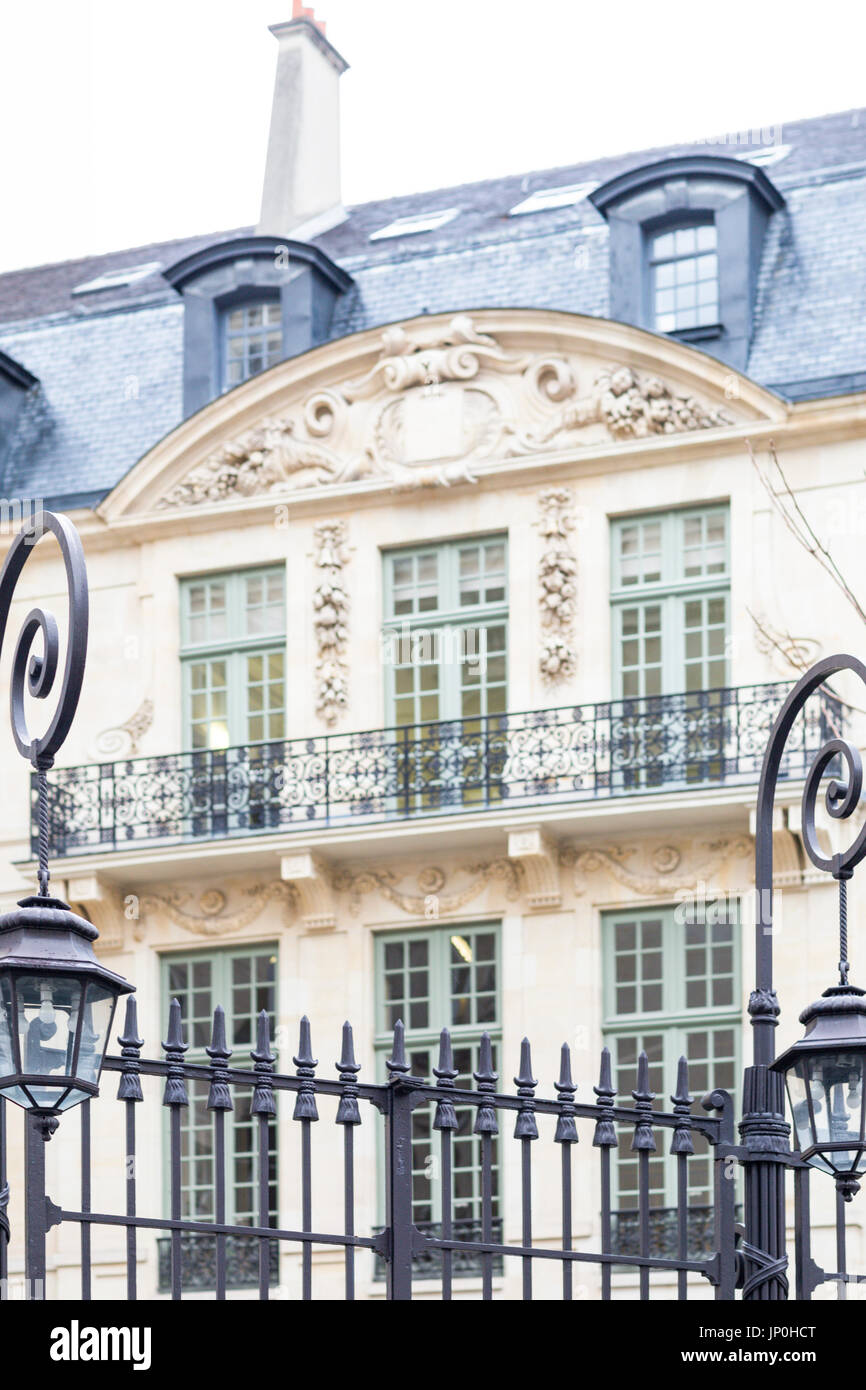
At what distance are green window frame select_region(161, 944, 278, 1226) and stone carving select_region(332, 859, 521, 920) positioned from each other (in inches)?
38.0

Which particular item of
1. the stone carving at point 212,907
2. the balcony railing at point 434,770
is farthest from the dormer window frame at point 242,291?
the stone carving at point 212,907

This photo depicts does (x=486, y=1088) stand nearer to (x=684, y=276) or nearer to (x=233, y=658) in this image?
(x=233, y=658)

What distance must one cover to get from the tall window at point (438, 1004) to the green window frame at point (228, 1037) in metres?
1.13

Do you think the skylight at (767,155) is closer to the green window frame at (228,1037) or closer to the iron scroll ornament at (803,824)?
the green window frame at (228,1037)

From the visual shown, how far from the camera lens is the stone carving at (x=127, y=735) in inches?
1016

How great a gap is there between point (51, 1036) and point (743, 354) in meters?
17.4

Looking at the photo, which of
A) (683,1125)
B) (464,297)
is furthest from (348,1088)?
(464,297)

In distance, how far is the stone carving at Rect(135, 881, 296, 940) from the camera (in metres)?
24.9

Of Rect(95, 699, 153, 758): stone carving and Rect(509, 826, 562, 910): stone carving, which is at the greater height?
Rect(95, 699, 153, 758): stone carving

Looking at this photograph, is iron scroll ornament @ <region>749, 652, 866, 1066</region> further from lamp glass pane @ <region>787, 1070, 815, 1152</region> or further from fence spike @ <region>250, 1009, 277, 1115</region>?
fence spike @ <region>250, 1009, 277, 1115</region>

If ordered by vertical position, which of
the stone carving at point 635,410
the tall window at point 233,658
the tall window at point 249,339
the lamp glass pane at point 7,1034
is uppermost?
the tall window at point 249,339

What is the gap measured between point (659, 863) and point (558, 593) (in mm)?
2576

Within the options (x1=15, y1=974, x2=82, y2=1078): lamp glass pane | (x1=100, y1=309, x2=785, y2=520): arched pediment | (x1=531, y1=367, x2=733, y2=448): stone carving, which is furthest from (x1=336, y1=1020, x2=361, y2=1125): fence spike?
(x1=531, y1=367, x2=733, y2=448): stone carving

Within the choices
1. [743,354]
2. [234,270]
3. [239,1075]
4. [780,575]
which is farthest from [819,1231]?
[239,1075]
